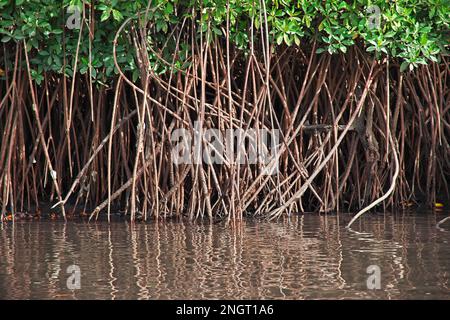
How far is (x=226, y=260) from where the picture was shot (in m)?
6.25

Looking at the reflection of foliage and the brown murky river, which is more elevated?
the reflection of foliage

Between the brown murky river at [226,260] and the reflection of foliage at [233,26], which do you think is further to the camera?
the reflection of foliage at [233,26]

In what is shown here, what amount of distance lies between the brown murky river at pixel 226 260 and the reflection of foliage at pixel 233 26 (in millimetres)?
1425

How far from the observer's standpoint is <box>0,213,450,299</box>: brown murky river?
529cm

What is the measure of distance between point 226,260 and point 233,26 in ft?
9.84

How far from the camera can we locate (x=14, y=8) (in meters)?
8.36

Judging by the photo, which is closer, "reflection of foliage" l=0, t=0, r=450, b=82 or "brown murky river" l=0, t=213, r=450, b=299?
"brown murky river" l=0, t=213, r=450, b=299

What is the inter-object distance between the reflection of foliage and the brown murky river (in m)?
1.43

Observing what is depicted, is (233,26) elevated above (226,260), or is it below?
above

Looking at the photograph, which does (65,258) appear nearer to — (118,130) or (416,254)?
(416,254)

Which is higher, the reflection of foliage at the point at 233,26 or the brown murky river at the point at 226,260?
the reflection of foliage at the point at 233,26

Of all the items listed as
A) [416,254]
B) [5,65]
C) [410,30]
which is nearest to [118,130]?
[5,65]

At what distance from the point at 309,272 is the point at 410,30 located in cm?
356

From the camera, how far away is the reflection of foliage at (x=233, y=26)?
8273 millimetres
